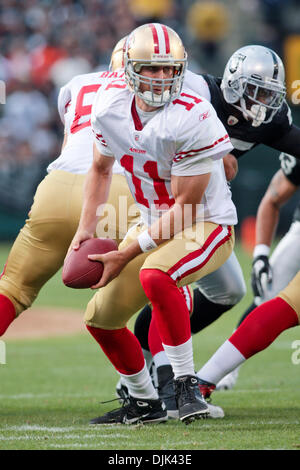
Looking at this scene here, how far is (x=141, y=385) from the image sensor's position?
3.75 m

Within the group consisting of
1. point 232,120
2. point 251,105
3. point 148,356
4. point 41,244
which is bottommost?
point 148,356

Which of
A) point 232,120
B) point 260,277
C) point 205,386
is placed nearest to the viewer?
point 205,386

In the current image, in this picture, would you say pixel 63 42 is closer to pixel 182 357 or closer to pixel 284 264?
pixel 284 264

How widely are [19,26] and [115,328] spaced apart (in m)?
11.3

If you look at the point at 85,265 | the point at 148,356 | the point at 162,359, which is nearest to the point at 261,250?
the point at 148,356

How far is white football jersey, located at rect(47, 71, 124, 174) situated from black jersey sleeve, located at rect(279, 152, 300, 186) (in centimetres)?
129

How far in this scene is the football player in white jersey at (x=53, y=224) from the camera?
379 centimetres

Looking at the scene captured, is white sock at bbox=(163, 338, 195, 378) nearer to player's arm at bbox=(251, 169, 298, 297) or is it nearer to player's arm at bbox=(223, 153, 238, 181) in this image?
player's arm at bbox=(223, 153, 238, 181)

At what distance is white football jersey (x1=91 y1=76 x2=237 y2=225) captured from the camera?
3.30m

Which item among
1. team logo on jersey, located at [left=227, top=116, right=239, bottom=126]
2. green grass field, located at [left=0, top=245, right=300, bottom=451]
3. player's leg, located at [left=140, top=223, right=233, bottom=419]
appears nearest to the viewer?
green grass field, located at [left=0, top=245, right=300, bottom=451]

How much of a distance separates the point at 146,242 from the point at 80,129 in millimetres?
815

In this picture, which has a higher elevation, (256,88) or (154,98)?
(154,98)

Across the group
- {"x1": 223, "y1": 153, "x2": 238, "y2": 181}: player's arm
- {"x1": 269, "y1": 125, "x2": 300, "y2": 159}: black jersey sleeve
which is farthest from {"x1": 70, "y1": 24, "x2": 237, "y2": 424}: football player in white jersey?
{"x1": 269, "y1": 125, "x2": 300, "y2": 159}: black jersey sleeve

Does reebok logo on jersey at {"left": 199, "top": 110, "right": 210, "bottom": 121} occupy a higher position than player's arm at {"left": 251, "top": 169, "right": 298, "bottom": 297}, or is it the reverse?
reebok logo on jersey at {"left": 199, "top": 110, "right": 210, "bottom": 121}
